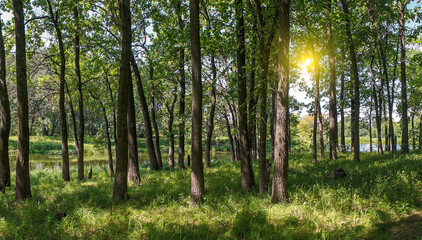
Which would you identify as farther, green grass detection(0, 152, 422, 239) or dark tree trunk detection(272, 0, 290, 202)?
dark tree trunk detection(272, 0, 290, 202)

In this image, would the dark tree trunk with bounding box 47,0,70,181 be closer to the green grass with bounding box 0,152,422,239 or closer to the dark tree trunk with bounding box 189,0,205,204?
the green grass with bounding box 0,152,422,239

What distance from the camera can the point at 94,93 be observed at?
663 inches

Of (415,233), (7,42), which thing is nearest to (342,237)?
(415,233)

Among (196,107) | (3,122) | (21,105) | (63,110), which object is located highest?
(63,110)

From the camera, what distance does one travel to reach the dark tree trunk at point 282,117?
616 centimetres

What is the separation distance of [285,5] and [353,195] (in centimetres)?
520

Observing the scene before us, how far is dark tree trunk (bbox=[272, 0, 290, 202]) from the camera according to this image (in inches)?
242

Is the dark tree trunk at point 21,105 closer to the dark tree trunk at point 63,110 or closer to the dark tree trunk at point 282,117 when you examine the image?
the dark tree trunk at point 63,110

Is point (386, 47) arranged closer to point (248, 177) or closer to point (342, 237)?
point (248, 177)

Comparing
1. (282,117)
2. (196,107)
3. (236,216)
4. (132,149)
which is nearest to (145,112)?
(132,149)

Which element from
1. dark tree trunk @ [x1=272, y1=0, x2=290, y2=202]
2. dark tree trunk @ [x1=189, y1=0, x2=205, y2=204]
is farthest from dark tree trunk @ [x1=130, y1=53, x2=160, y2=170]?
dark tree trunk @ [x1=272, y1=0, x2=290, y2=202]

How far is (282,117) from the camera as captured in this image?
20.1 feet

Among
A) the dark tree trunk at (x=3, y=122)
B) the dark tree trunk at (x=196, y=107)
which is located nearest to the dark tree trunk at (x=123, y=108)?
the dark tree trunk at (x=196, y=107)

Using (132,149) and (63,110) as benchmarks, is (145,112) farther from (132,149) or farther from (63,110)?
(63,110)
